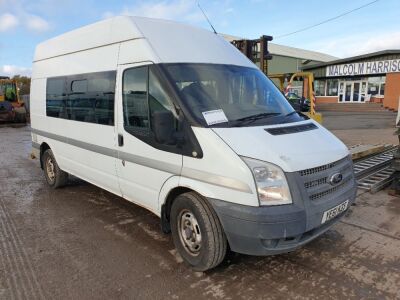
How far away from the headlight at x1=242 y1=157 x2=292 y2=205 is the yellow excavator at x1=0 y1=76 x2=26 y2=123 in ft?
73.9

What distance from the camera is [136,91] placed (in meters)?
4.04

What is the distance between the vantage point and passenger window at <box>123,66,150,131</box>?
3.89m

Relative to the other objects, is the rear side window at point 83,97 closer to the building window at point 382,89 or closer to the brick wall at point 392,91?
the brick wall at point 392,91

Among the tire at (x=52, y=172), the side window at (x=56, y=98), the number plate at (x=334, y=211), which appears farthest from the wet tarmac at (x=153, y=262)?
the side window at (x=56, y=98)

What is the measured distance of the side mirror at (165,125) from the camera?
344 cm

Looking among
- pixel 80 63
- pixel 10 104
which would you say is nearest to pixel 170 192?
pixel 80 63

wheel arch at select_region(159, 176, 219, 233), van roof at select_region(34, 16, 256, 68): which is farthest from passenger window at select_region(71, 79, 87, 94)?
wheel arch at select_region(159, 176, 219, 233)

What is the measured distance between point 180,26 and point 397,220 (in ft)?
13.2

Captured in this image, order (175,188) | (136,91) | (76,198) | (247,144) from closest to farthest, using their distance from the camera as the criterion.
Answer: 1. (247,144)
2. (175,188)
3. (136,91)
4. (76,198)

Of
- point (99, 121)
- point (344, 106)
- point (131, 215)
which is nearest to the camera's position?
point (99, 121)

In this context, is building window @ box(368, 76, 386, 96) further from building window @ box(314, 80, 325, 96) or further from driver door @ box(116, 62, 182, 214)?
driver door @ box(116, 62, 182, 214)

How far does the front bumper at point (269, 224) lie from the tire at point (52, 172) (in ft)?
13.7

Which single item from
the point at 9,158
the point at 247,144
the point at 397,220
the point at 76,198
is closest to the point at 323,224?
the point at 247,144

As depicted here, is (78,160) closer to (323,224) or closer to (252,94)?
(252,94)
